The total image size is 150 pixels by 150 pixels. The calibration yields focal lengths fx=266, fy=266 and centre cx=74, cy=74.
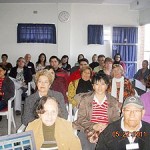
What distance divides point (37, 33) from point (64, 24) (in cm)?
99

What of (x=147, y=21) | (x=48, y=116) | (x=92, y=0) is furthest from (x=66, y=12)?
(x=48, y=116)

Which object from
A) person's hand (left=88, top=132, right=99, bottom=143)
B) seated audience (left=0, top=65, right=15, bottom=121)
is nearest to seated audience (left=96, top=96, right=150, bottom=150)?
person's hand (left=88, top=132, right=99, bottom=143)

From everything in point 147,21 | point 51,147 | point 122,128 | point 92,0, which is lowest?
point 51,147

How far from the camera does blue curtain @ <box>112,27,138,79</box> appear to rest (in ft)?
30.2

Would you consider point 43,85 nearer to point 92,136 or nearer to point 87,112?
point 87,112

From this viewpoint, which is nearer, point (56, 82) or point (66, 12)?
point (56, 82)

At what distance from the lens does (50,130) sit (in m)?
2.18

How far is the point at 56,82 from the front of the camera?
4.36 meters

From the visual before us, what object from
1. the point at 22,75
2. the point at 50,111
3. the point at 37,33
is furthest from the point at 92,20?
the point at 50,111

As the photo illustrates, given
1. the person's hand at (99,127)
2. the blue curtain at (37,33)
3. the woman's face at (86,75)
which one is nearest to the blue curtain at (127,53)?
the blue curtain at (37,33)

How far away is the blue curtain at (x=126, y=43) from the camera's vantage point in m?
9.21

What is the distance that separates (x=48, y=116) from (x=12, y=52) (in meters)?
7.49

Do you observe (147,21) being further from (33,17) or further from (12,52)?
(12,52)

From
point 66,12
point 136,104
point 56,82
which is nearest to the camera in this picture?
Result: point 136,104
